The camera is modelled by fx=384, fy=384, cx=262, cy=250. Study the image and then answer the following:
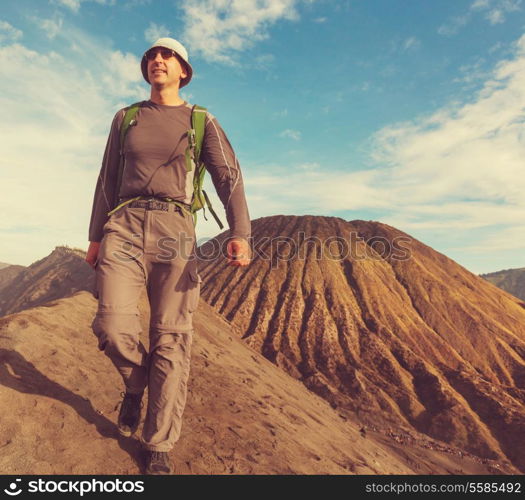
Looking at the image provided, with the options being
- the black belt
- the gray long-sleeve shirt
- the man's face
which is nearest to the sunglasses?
the man's face

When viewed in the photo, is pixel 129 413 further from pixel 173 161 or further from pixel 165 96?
pixel 165 96

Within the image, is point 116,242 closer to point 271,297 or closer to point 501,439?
point 501,439

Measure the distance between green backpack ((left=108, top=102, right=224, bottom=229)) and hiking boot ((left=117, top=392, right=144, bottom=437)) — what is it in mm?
1376

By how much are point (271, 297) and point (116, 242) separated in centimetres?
2893

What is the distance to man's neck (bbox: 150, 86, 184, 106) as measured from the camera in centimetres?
286

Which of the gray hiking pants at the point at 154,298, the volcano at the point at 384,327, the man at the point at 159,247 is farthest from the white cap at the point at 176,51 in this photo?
the volcano at the point at 384,327

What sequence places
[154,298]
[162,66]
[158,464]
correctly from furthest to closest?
[162,66], [154,298], [158,464]

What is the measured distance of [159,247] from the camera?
104 inches

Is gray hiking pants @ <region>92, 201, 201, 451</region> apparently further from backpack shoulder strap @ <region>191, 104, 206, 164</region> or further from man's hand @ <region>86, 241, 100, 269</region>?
backpack shoulder strap @ <region>191, 104, 206, 164</region>

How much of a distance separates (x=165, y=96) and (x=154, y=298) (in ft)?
4.90

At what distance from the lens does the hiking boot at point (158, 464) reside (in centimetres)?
254

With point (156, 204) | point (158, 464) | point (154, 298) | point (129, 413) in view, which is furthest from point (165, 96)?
point (158, 464)

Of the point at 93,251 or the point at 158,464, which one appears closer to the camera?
the point at 158,464
